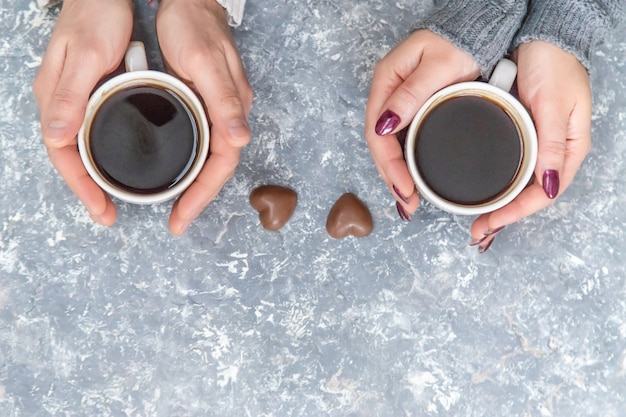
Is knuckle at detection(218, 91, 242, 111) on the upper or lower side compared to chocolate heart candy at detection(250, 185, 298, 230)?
upper

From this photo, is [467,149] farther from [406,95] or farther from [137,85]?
[137,85]

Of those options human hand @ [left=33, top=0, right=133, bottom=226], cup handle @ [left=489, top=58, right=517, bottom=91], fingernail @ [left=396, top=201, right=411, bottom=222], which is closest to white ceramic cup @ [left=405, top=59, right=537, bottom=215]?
cup handle @ [left=489, top=58, right=517, bottom=91]

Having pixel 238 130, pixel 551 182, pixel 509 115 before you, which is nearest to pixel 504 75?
pixel 509 115

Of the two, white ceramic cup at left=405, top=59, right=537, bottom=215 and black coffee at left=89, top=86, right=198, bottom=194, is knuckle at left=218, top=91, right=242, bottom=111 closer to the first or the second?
black coffee at left=89, top=86, right=198, bottom=194

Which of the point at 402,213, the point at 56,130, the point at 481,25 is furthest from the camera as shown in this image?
the point at 402,213

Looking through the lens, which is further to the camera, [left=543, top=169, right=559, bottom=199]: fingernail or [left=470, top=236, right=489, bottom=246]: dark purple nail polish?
[left=470, top=236, right=489, bottom=246]: dark purple nail polish

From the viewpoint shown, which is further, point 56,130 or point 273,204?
point 273,204

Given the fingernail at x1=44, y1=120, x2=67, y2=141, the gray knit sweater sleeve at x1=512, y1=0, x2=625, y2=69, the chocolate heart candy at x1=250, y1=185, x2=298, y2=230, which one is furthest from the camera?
the chocolate heart candy at x1=250, y1=185, x2=298, y2=230

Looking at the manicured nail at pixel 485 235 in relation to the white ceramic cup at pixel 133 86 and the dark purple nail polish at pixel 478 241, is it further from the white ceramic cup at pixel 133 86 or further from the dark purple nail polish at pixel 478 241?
the white ceramic cup at pixel 133 86
